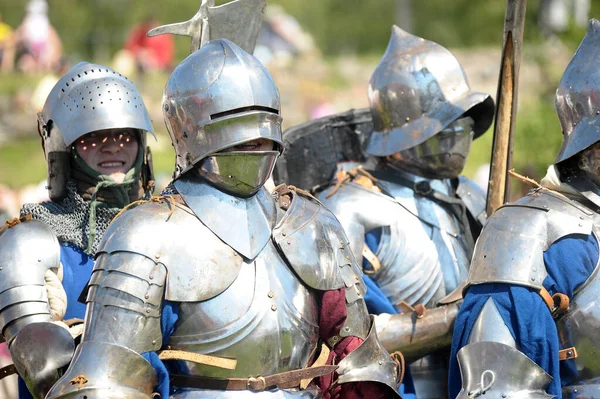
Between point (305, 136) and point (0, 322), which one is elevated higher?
point (305, 136)

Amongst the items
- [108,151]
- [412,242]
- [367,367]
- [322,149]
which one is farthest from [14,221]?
[322,149]

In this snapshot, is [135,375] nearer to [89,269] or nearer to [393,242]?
[89,269]

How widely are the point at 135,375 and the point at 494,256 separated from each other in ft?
5.16

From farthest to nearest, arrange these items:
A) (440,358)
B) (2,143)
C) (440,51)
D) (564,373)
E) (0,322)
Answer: (2,143)
(440,51)
(440,358)
(0,322)
(564,373)

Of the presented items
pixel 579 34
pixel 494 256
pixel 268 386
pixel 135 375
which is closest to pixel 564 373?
pixel 494 256

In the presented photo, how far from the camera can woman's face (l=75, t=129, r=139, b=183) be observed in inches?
249

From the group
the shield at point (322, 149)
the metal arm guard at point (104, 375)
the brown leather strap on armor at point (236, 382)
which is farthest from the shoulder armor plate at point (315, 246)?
the shield at point (322, 149)

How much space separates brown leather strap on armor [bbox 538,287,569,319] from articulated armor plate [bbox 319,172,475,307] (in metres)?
1.73

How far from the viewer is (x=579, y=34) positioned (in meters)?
17.8

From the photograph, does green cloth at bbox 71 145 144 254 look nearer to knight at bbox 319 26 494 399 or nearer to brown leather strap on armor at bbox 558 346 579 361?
knight at bbox 319 26 494 399

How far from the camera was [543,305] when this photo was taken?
4.91 metres

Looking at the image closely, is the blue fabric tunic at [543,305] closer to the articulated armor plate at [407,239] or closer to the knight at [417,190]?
the knight at [417,190]

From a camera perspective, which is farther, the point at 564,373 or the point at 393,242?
the point at 393,242

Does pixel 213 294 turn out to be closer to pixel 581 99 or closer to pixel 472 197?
pixel 581 99
